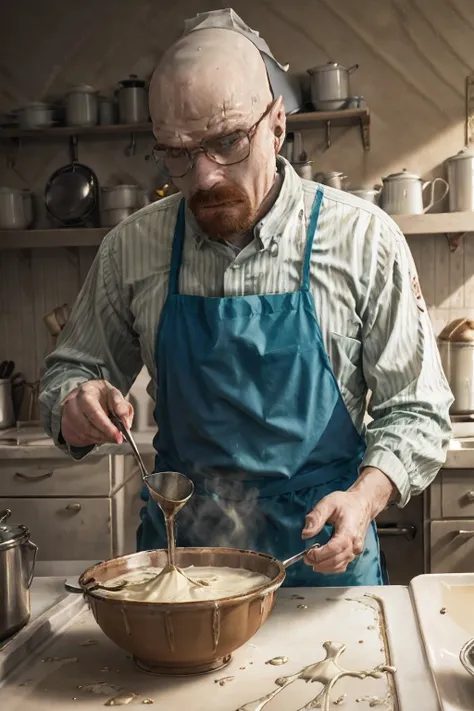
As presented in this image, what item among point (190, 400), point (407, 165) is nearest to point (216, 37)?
point (190, 400)

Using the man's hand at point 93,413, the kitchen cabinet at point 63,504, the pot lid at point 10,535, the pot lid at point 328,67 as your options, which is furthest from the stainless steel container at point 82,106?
the pot lid at point 10,535

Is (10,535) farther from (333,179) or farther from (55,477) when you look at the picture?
(333,179)

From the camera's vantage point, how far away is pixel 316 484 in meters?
1.54

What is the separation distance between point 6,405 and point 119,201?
1.07 m

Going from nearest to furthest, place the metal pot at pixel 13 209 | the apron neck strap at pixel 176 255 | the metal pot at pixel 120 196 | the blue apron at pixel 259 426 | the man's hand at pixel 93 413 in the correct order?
the man's hand at pixel 93 413, the blue apron at pixel 259 426, the apron neck strap at pixel 176 255, the metal pot at pixel 120 196, the metal pot at pixel 13 209

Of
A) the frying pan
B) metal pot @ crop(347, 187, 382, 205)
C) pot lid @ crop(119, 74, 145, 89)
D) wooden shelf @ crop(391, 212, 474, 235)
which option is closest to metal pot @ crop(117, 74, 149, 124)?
pot lid @ crop(119, 74, 145, 89)

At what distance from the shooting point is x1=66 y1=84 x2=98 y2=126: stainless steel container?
3.72 m

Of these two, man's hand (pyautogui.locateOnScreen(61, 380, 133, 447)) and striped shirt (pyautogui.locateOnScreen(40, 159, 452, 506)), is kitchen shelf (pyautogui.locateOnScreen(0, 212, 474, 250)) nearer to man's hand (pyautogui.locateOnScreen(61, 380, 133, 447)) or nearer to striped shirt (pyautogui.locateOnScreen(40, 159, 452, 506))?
striped shirt (pyautogui.locateOnScreen(40, 159, 452, 506))

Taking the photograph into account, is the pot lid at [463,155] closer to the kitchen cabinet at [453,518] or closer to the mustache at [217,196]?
the kitchen cabinet at [453,518]

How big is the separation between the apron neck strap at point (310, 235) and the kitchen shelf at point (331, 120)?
1.97m

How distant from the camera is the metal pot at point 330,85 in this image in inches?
138

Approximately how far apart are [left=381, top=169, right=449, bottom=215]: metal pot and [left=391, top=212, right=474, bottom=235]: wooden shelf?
4 cm

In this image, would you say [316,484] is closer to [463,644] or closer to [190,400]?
[190,400]

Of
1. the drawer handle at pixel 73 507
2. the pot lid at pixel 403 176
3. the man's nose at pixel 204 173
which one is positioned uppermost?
the pot lid at pixel 403 176
